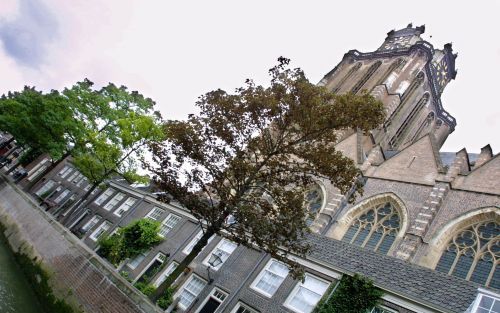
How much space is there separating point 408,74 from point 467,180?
65.3ft

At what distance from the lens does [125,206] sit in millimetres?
30000

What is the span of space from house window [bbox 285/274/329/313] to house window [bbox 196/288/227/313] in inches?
144

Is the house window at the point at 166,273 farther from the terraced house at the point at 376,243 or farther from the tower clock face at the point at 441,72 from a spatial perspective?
the tower clock face at the point at 441,72

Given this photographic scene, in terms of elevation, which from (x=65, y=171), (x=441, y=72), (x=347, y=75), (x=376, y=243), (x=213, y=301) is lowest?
(x=213, y=301)

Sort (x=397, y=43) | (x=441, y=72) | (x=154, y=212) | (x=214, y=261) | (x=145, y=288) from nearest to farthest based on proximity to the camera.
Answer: (x=214, y=261), (x=145, y=288), (x=154, y=212), (x=441, y=72), (x=397, y=43)

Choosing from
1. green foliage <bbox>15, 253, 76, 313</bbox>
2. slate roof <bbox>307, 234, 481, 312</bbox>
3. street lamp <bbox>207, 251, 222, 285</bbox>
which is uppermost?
slate roof <bbox>307, 234, 481, 312</bbox>

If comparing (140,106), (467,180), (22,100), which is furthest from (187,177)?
(22,100)

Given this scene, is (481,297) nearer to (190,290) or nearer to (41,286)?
(190,290)

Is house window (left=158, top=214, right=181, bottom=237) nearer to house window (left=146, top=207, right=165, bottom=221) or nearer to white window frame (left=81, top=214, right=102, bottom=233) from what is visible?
house window (left=146, top=207, right=165, bottom=221)

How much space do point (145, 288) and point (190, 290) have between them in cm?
293

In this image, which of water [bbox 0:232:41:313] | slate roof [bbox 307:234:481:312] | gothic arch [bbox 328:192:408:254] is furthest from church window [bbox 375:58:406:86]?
water [bbox 0:232:41:313]

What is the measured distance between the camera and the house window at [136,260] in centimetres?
2253

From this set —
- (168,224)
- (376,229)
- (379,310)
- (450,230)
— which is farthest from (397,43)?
(379,310)

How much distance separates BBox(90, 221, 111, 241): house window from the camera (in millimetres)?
29150
